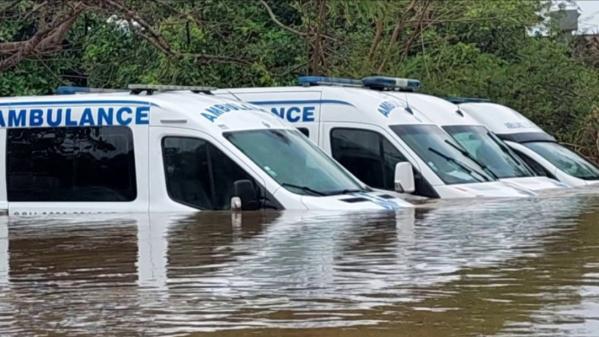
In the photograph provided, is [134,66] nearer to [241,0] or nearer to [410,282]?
[241,0]

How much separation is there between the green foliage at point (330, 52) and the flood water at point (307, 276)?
713 centimetres

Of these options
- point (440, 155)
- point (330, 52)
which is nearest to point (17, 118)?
point (440, 155)

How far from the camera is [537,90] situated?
769 inches

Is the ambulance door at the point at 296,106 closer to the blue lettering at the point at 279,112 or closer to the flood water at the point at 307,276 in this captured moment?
the blue lettering at the point at 279,112

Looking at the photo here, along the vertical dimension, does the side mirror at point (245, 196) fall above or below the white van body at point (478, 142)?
below

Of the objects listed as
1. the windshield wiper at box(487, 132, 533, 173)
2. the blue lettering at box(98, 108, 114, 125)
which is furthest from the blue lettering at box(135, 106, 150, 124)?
the windshield wiper at box(487, 132, 533, 173)

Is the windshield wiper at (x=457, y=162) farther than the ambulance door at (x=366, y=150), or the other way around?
the windshield wiper at (x=457, y=162)

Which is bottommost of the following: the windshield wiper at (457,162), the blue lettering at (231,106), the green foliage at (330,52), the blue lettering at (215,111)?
the windshield wiper at (457,162)

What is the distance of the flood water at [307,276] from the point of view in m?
4.25

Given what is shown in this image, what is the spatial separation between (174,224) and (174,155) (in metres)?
1.16

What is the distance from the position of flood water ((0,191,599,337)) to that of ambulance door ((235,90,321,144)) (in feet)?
9.98

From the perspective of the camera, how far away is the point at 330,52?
1655 cm

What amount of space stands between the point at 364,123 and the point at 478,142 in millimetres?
2192

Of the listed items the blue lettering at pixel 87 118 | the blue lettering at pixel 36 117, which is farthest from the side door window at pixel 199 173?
the blue lettering at pixel 36 117
